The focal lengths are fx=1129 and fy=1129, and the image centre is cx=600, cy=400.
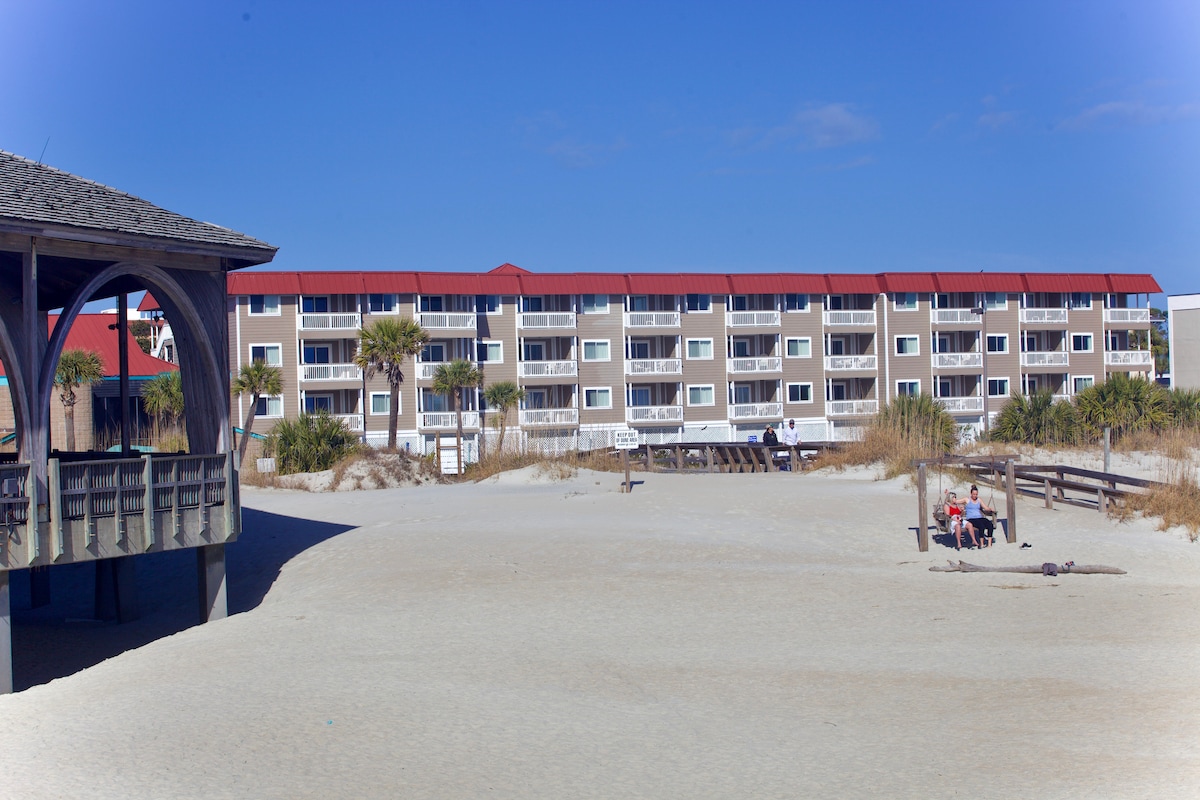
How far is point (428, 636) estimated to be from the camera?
13914mm

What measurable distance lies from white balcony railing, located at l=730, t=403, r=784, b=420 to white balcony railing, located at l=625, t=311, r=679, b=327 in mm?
5795

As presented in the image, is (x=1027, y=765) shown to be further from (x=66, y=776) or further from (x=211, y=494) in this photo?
(x=211, y=494)

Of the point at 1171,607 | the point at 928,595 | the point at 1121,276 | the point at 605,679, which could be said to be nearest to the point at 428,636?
the point at 605,679

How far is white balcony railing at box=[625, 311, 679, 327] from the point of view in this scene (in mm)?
60031

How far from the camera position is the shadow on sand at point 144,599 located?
52.7ft

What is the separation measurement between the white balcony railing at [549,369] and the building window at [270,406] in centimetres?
1213

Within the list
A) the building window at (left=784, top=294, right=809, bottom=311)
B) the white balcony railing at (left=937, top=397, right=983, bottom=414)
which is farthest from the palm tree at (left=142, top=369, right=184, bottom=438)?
the white balcony railing at (left=937, top=397, right=983, bottom=414)

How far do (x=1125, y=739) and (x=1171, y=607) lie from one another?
634cm

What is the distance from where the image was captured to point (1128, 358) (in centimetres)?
6681

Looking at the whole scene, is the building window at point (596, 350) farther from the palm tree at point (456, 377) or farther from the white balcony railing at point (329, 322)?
A: the white balcony railing at point (329, 322)

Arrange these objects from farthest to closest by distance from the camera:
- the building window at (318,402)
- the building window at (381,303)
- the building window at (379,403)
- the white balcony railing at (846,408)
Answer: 1. the white balcony railing at (846,408)
2. the building window at (381,303)
3. the building window at (379,403)
4. the building window at (318,402)

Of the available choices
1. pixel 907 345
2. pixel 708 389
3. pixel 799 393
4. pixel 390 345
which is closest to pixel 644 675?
pixel 390 345

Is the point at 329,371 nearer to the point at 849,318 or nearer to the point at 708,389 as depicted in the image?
the point at 708,389

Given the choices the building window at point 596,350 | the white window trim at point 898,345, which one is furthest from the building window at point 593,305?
the white window trim at point 898,345
